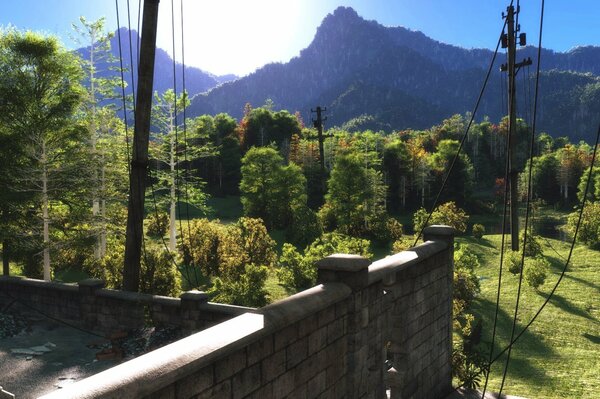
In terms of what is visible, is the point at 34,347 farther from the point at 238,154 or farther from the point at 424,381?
the point at 238,154

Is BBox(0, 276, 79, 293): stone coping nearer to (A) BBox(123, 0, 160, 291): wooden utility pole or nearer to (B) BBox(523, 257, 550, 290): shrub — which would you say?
(A) BBox(123, 0, 160, 291): wooden utility pole

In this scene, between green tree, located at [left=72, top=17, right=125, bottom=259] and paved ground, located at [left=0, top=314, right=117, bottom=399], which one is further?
green tree, located at [left=72, top=17, right=125, bottom=259]

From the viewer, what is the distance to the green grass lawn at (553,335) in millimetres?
12344

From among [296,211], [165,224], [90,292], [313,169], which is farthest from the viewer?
[313,169]

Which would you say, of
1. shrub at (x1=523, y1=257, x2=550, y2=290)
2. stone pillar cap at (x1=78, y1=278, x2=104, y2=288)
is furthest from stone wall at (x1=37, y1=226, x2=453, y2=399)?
shrub at (x1=523, y1=257, x2=550, y2=290)

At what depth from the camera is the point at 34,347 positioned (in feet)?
37.1

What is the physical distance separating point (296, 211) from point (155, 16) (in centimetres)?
2823

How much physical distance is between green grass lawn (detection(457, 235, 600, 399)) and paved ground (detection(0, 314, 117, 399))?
10039mm

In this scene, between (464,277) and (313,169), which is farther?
(313,169)

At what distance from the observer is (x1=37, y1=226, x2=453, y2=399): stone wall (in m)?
3.45

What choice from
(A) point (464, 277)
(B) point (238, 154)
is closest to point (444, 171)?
(B) point (238, 154)

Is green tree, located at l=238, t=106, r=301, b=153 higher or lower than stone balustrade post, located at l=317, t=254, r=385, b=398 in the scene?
higher

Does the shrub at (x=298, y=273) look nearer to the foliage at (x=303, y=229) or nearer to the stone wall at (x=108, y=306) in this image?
the stone wall at (x=108, y=306)

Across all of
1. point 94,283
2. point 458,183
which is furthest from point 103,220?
point 458,183
